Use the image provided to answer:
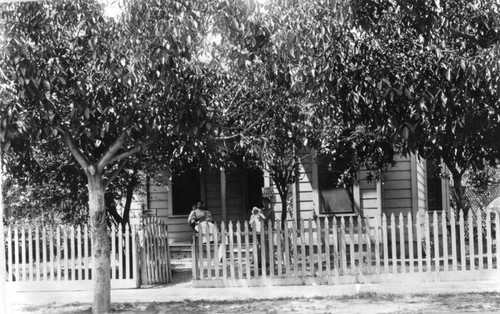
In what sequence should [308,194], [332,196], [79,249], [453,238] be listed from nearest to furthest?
[453,238] < [79,249] < [332,196] < [308,194]

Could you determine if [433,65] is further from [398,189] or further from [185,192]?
[185,192]

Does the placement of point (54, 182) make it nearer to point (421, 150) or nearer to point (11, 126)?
point (11, 126)

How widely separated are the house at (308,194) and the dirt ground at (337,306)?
4.37 metres

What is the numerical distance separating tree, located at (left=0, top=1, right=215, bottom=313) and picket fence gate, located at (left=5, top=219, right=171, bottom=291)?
214cm

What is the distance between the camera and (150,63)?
308 inches

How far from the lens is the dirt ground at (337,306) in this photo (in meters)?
8.97

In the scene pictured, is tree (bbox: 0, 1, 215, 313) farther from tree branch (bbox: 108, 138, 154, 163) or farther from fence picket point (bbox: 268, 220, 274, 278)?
fence picket point (bbox: 268, 220, 274, 278)

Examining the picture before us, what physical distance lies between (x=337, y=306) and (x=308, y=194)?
21.1 ft

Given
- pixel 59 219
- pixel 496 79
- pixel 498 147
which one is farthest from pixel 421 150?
pixel 59 219

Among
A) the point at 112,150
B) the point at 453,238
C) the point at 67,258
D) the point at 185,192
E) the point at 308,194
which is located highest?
the point at 112,150

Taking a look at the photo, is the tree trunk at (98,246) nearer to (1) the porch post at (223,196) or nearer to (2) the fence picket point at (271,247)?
(2) the fence picket point at (271,247)

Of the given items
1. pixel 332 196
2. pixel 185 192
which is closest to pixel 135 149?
pixel 332 196

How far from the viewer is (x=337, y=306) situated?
9.37 m

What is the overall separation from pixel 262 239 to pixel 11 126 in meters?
5.05
